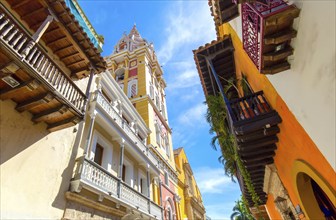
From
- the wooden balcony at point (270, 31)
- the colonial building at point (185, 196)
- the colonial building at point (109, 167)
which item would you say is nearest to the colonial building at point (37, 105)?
the colonial building at point (109, 167)

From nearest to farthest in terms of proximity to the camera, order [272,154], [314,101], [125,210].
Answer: [314,101]
[272,154]
[125,210]

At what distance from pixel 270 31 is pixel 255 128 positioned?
2578 mm

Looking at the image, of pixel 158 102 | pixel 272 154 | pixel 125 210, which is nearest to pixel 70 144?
pixel 125 210

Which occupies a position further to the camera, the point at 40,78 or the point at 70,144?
the point at 70,144

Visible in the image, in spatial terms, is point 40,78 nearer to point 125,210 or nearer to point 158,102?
point 125,210

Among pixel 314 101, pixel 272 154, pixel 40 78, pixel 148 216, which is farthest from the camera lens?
pixel 148 216

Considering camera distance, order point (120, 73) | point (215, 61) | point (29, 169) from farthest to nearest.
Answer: point (120, 73), point (215, 61), point (29, 169)

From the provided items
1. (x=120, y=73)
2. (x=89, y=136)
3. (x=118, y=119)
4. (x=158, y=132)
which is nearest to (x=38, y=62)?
(x=89, y=136)

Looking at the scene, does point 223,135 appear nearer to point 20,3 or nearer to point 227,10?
point 227,10

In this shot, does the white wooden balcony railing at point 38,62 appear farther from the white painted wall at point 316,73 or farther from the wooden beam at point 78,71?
the white painted wall at point 316,73

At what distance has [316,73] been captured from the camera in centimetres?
299

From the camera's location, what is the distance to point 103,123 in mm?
9938

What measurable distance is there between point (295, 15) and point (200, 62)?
5.47 meters

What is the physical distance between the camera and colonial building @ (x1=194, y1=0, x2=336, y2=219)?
2.89 metres
